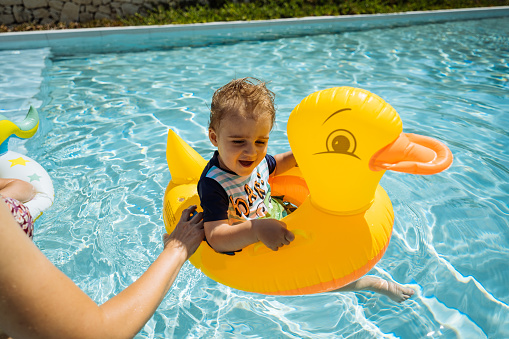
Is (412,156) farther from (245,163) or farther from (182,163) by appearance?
(182,163)

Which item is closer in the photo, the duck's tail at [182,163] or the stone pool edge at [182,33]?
the duck's tail at [182,163]

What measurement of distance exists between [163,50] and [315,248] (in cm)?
754

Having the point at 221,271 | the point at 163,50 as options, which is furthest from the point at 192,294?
the point at 163,50

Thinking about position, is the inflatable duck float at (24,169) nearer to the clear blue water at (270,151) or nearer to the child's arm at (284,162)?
the clear blue water at (270,151)

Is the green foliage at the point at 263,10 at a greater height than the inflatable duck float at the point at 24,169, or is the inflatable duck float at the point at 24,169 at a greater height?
the inflatable duck float at the point at 24,169

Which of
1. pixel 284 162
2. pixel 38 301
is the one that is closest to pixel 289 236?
pixel 284 162

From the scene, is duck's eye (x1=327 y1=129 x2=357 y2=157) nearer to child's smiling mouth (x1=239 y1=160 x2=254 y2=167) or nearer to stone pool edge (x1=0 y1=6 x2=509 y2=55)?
child's smiling mouth (x1=239 y1=160 x2=254 y2=167)

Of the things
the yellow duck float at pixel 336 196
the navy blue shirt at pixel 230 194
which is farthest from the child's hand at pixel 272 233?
the navy blue shirt at pixel 230 194

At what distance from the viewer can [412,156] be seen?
65.7 inches

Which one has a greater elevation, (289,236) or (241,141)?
(241,141)

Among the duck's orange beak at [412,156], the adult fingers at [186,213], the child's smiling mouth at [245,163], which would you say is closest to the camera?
the duck's orange beak at [412,156]

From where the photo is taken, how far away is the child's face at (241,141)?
1.92 m

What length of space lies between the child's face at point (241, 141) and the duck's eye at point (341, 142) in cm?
35

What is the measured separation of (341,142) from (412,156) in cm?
31
